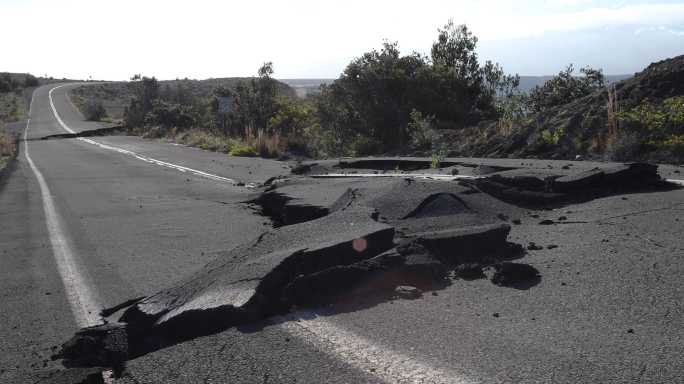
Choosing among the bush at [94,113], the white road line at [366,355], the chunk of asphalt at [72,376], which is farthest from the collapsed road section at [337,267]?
Result: the bush at [94,113]

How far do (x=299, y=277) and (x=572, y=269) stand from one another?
223 centimetres

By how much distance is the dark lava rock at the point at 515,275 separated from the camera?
482cm

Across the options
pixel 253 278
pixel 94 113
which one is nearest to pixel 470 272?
pixel 253 278

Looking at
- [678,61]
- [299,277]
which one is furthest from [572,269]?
[678,61]

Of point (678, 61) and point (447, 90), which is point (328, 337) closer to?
point (678, 61)

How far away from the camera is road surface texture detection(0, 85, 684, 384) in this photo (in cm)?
351

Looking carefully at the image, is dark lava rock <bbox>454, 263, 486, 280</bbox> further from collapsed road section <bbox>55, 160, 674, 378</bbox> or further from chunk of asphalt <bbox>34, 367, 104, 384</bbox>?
chunk of asphalt <bbox>34, 367, 104, 384</bbox>

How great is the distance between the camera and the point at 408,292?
4.67m

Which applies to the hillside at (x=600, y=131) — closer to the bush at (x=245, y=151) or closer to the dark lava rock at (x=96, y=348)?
the bush at (x=245, y=151)

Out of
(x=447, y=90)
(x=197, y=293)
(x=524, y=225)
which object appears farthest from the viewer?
(x=447, y=90)

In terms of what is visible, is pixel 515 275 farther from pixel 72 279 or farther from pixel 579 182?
pixel 72 279

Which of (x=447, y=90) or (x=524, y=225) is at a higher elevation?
(x=447, y=90)

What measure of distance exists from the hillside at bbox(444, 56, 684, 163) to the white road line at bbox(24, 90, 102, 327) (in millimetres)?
9437

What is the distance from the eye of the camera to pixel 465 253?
5.47 metres
